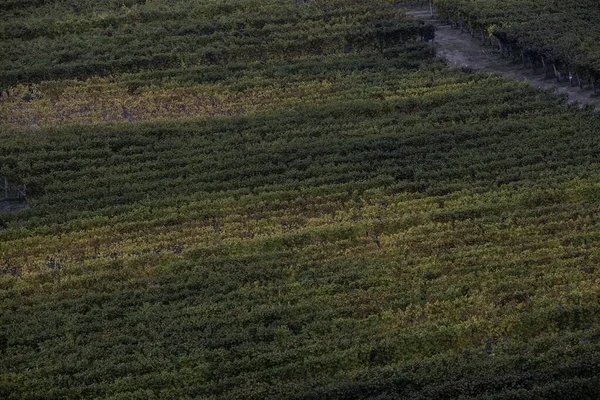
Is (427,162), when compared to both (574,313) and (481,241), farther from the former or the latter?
(574,313)

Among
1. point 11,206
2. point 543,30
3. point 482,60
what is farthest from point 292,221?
point 543,30

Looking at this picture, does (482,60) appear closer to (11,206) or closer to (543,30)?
(543,30)

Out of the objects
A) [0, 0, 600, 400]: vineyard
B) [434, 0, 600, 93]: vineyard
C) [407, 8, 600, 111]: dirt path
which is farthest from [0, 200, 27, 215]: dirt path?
[434, 0, 600, 93]: vineyard

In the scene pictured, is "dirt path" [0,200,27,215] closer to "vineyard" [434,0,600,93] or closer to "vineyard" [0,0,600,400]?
"vineyard" [0,0,600,400]

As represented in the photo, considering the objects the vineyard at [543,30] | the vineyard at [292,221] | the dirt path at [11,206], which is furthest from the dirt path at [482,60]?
the dirt path at [11,206]

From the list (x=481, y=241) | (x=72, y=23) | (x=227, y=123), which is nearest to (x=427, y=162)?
(x=481, y=241)

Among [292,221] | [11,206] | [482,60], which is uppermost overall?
[482,60]
